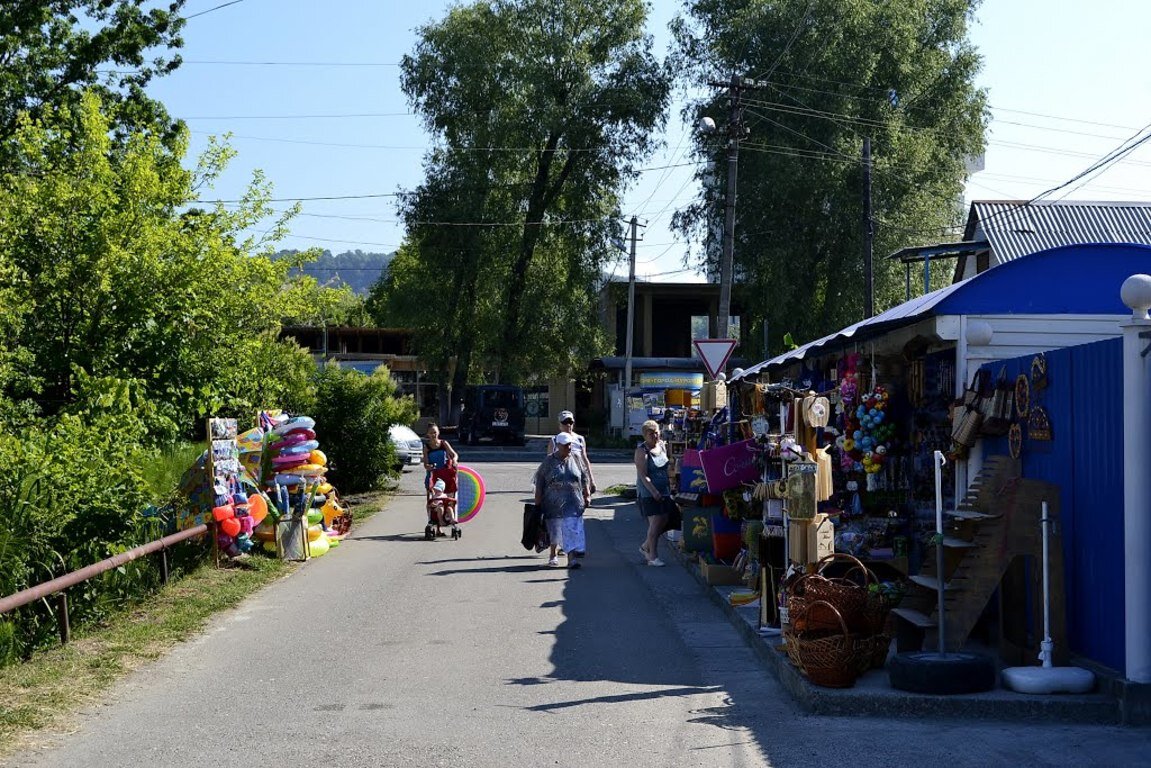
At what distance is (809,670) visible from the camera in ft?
27.0

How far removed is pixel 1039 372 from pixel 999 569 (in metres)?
1.39

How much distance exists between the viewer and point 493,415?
2056 inches

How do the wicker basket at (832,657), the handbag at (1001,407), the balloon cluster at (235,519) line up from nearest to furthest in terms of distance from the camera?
the wicker basket at (832,657) → the handbag at (1001,407) → the balloon cluster at (235,519)

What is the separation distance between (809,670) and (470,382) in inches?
2075

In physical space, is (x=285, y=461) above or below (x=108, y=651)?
above

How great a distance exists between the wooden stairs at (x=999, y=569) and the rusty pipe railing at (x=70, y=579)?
596 centimetres

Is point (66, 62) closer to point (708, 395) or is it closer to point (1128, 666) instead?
point (708, 395)

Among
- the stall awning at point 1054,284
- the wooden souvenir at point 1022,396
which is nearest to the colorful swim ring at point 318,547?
the stall awning at point 1054,284

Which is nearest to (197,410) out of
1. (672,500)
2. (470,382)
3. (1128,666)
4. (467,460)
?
(672,500)

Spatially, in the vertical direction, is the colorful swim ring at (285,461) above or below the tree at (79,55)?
below

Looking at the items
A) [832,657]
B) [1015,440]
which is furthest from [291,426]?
[832,657]

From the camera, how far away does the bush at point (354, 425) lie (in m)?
25.8

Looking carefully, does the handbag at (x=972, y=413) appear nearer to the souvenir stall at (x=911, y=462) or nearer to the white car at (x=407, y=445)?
the souvenir stall at (x=911, y=462)

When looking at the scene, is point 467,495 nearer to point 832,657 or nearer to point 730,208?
point 730,208
